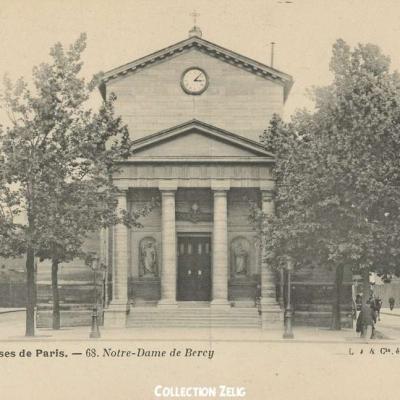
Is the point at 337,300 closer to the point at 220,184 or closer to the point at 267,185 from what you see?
the point at 267,185

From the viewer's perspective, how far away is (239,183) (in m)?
35.1

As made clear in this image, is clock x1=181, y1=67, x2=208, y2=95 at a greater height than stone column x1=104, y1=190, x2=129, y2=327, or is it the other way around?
clock x1=181, y1=67, x2=208, y2=95

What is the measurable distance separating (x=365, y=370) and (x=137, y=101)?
21.9 metres

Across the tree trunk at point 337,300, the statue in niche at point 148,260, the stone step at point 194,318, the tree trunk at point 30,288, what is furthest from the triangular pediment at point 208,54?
the tree trunk at point 30,288

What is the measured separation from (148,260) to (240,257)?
407 centimetres

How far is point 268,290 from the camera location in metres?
Answer: 34.8

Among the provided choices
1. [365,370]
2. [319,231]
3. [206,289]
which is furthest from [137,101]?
[365,370]

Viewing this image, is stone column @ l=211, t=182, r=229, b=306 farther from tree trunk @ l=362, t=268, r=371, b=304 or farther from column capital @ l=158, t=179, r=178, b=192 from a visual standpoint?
tree trunk @ l=362, t=268, r=371, b=304

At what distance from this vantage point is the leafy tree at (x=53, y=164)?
28172 mm

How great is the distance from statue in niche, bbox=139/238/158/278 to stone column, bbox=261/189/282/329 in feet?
16.1

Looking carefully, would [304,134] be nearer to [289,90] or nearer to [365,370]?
[289,90]

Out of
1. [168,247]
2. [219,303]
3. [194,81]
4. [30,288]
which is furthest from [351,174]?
[30,288]

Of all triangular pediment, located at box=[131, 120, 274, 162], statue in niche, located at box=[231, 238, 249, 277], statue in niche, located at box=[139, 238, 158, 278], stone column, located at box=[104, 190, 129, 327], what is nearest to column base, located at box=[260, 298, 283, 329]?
statue in niche, located at box=[231, 238, 249, 277]

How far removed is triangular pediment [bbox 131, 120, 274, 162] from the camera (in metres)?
34.7
